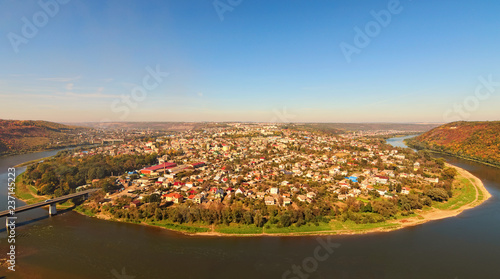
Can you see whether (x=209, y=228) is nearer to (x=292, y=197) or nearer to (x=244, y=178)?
(x=292, y=197)

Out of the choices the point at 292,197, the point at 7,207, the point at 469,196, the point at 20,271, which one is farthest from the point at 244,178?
the point at 469,196

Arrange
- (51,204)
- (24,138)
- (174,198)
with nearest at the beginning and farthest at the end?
(51,204)
(174,198)
(24,138)

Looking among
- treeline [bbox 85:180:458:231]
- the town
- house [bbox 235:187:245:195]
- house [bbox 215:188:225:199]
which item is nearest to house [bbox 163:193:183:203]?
the town

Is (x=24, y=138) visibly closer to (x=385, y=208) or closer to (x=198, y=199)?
(x=198, y=199)

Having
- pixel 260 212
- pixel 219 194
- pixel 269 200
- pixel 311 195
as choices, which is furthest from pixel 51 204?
pixel 311 195

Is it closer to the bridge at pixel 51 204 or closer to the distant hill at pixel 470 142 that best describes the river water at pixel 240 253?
the bridge at pixel 51 204

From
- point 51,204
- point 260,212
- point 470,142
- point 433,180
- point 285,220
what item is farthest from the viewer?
point 470,142
